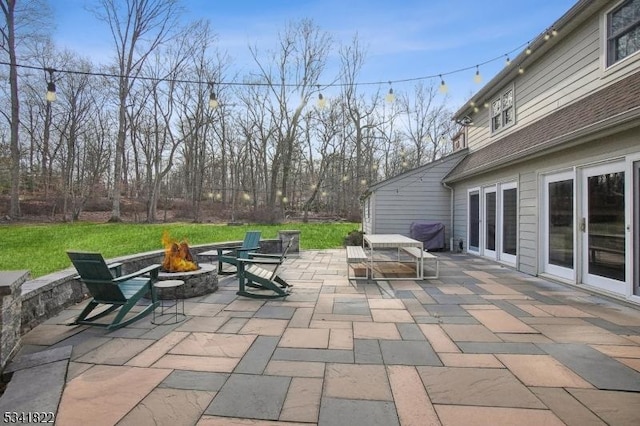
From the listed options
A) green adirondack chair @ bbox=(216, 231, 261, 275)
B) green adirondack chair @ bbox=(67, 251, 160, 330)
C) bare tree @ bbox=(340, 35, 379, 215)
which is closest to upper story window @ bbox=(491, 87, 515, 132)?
green adirondack chair @ bbox=(216, 231, 261, 275)

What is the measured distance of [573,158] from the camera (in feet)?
17.0

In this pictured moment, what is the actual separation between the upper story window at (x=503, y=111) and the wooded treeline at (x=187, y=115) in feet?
29.1

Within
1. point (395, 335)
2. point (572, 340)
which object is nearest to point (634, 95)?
point (572, 340)

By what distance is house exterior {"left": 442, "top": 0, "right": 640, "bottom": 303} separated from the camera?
171 inches

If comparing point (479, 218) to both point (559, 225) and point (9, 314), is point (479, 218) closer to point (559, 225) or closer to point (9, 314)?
point (559, 225)

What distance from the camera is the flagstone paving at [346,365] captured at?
6.63 feet

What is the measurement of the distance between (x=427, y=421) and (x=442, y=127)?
25659mm

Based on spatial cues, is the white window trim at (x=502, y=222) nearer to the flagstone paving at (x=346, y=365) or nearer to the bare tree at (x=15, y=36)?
the flagstone paving at (x=346, y=365)

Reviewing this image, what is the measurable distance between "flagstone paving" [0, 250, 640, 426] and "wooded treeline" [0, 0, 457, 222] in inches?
567

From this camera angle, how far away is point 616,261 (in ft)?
14.7

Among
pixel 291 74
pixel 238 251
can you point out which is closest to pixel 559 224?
pixel 238 251

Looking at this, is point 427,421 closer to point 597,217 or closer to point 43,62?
point 597,217

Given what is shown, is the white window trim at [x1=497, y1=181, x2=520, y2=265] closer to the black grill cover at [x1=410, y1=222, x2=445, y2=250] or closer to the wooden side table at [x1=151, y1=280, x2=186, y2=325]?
the black grill cover at [x1=410, y1=222, x2=445, y2=250]

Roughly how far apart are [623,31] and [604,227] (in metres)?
2.76
